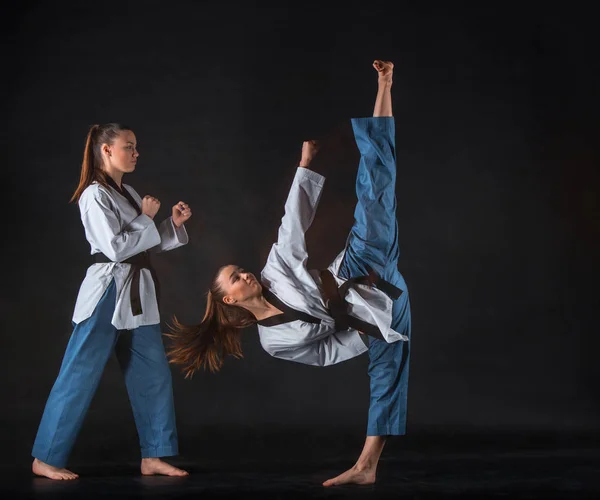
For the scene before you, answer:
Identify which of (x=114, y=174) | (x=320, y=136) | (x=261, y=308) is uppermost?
(x=320, y=136)

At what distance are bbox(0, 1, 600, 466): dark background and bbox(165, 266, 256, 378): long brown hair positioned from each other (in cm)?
112

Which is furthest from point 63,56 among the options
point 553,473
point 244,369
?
point 553,473

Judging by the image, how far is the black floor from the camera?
3.02m

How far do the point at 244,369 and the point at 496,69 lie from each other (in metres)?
2.23

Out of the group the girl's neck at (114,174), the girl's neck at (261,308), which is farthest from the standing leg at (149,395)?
the girl's neck at (114,174)

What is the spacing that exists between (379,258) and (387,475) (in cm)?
88

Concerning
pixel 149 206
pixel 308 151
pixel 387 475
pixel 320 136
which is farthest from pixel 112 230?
pixel 320 136

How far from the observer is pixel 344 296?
129 inches

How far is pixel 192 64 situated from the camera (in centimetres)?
470

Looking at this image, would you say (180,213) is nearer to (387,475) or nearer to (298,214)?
(298,214)

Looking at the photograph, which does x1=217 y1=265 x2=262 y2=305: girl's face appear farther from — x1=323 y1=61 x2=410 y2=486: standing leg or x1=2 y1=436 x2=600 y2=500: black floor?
x1=2 y1=436 x2=600 y2=500: black floor

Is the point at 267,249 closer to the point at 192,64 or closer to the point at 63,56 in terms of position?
the point at 192,64

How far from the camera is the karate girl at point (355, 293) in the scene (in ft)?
10.5

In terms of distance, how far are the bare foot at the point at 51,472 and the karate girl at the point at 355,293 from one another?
0.64 m
